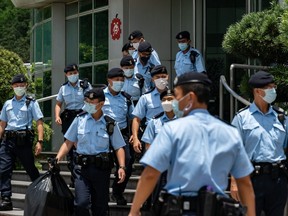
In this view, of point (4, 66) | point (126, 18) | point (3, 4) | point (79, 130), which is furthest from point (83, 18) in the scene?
point (3, 4)

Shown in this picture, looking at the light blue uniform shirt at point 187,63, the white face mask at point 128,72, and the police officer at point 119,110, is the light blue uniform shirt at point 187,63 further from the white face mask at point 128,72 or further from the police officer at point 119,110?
the police officer at point 119,110

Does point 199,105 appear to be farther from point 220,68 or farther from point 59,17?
point 59,17

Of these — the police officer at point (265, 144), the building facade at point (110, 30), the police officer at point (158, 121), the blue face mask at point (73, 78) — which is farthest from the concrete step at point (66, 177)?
the police officer at point (265, 144)

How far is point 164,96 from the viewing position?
31.1 feet

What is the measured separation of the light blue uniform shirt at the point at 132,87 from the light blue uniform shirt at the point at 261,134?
14.6 ft

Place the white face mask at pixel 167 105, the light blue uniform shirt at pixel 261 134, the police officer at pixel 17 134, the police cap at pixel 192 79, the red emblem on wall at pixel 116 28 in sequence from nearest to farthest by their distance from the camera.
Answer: the police cap at pixel 192 79, the light blue uniform shirt at pixel 261 134, the white face mask at pixel 167 105, the police officer at pixel 17 134, the red emblem on wall at pixel 116 28

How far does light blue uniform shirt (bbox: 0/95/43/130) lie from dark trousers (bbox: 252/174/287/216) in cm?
505

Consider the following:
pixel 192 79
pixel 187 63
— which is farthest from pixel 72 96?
pixel 192 79

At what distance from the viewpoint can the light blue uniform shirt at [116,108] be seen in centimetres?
1149

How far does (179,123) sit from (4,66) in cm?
1073

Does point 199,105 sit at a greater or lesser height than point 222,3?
lesser

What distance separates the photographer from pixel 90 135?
9.82 metres

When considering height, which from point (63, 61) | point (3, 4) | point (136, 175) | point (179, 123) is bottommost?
point (136, 175)

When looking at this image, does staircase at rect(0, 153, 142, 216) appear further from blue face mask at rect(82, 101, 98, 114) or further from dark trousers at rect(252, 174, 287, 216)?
dark trousers at rect(252, 174, 287, 216)
